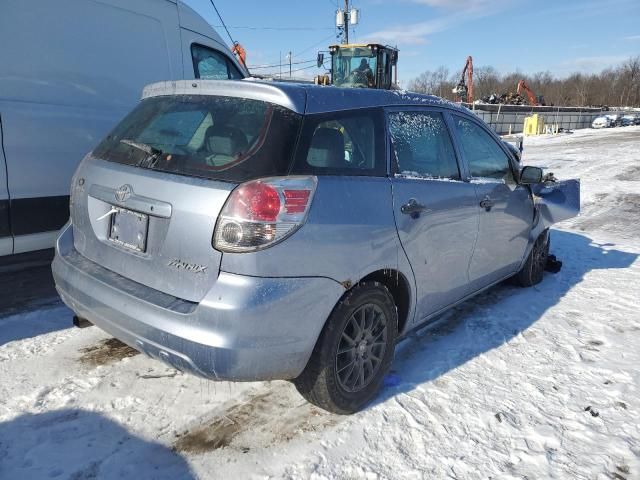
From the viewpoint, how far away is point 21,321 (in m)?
3.74

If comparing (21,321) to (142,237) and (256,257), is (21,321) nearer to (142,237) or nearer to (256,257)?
(142,237)

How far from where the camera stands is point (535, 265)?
4.98 m

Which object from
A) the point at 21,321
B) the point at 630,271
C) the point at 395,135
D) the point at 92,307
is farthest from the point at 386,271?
the point at 630,271

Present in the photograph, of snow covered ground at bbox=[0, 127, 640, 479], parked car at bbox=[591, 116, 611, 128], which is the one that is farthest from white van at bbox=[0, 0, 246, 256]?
parked car at bbox=[591, 116, 611, 128]

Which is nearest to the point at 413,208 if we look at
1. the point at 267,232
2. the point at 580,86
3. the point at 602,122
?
the point at 267,232

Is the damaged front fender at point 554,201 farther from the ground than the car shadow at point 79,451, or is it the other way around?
the damaged front fender at point 554,201

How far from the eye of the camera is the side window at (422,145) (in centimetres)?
299

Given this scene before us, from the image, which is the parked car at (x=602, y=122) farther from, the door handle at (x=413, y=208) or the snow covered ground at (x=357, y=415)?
the door handle at (x=413, y=208)

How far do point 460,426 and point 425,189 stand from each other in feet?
4.43

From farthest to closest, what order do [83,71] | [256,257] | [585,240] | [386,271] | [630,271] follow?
[585,240], [630,271], [83,71], [386,271], [256,257]

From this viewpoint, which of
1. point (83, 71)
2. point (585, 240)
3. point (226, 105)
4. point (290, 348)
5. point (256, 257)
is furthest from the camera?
point (585, 240)

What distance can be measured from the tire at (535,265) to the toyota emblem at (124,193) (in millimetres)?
3642

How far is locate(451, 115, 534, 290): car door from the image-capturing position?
3.68 metres

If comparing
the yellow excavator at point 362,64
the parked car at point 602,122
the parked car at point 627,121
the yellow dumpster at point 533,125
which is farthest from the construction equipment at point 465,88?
the yellow excavator at point 362,64
